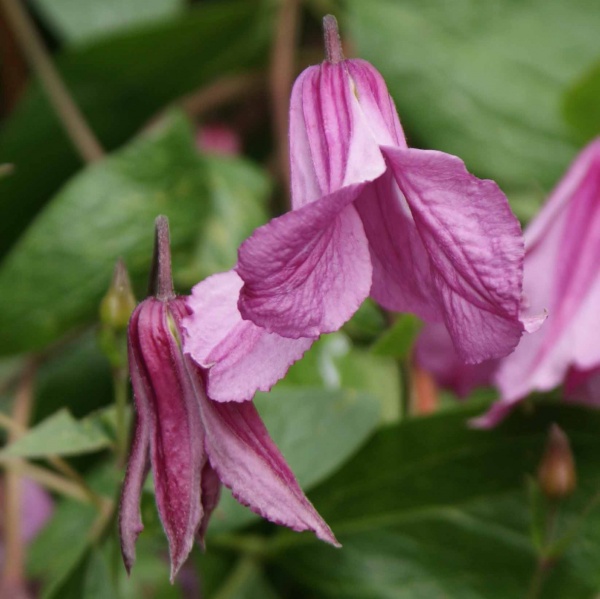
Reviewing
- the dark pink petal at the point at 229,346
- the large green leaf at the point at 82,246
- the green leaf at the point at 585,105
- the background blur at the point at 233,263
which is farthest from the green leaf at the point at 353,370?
the dark pink petal at the point at 229,346

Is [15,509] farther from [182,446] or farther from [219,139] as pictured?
[219,139]

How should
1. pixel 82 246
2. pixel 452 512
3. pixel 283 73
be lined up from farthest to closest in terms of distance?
pixel 283 73 → pixel 82 246 → pixel 452 512

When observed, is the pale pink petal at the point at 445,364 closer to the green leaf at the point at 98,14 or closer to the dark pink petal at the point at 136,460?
the dark pink petal at the point at 136,460

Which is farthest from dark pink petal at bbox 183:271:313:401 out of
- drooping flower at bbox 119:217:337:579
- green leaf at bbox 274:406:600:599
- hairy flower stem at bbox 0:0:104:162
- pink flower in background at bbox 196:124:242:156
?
pink flower in background at bbox 196:124:242:156

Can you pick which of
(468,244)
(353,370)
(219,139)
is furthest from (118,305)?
(219,139)

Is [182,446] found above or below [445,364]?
above

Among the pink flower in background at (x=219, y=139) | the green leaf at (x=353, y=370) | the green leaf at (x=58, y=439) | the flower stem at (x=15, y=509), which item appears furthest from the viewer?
the pink flower in background at (x=219, y=139)
